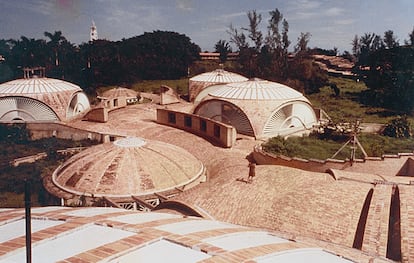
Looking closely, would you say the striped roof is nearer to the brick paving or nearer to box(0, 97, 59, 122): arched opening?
the brick paving

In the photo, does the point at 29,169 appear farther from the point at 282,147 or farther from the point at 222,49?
the point at 222,49

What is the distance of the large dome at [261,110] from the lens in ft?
72.1

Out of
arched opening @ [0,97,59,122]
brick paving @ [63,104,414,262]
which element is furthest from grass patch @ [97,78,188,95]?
brick paving @ [63,104,414,262]

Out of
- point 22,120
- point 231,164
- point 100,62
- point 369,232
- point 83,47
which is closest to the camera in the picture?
point 369,232

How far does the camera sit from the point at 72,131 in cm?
2378

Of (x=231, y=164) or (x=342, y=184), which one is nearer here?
(x=342, y=184)

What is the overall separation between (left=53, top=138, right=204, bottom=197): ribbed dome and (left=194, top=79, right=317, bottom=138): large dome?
608 cm

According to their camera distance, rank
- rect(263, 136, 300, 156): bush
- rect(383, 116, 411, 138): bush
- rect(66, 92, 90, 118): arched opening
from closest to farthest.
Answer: rect(263, 136, 300, 156): bush
rect(383, 116, 411, 138): bush
rect(66, 92, 90, 118): arched opening

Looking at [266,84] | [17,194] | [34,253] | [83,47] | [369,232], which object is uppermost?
[83,47]

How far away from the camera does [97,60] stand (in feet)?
163

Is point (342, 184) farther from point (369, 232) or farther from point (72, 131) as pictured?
point (72, 131)

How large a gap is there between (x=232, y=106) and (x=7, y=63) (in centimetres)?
4004

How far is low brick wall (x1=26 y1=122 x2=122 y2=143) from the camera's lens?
74.9 ft

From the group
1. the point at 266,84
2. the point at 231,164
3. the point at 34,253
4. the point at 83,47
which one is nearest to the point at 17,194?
the point at 231,164
